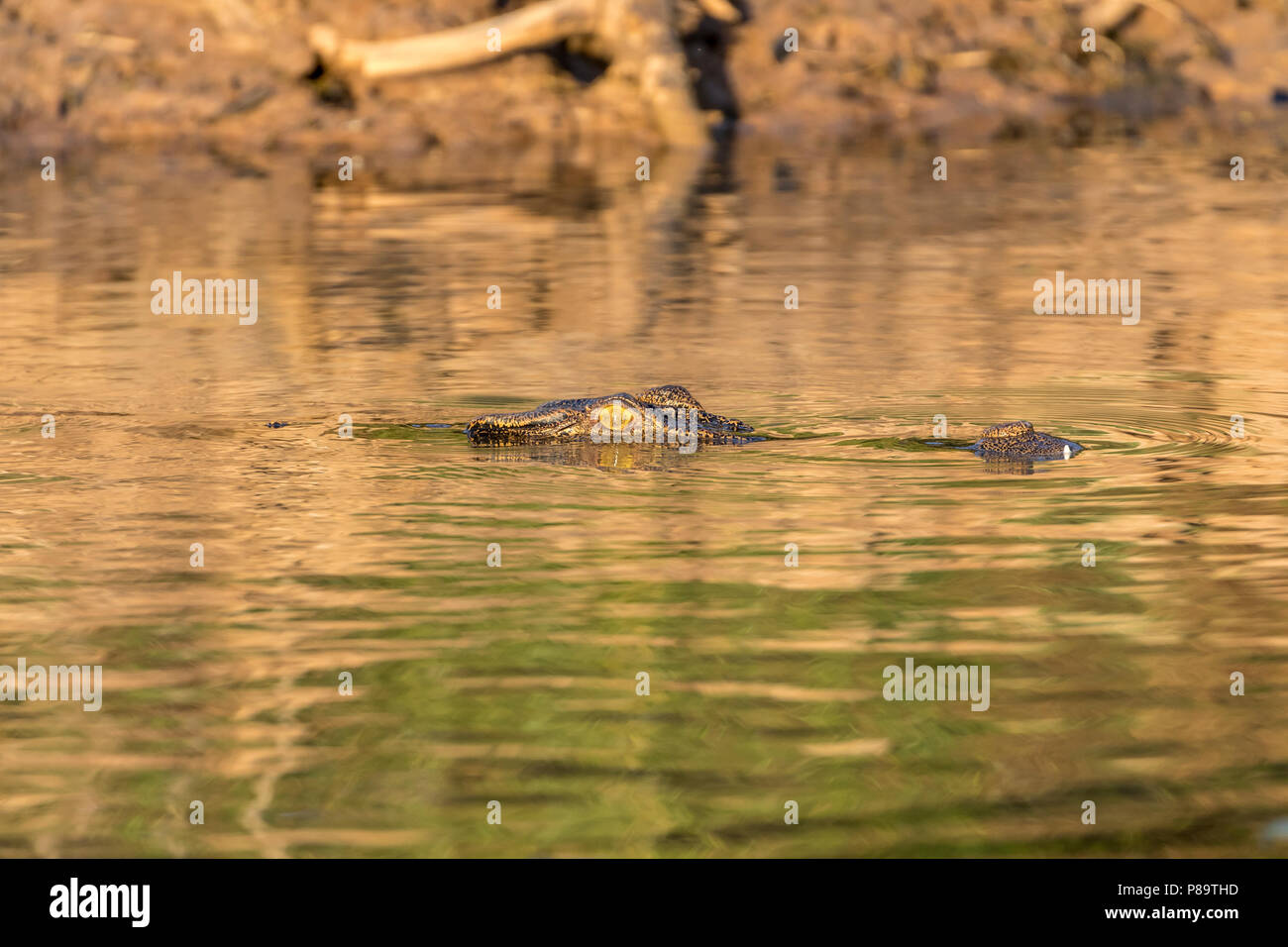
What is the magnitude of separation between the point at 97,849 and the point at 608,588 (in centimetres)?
308

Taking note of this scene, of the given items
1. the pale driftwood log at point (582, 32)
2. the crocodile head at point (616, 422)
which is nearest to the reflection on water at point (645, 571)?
the crocodile head at point (616, 422)

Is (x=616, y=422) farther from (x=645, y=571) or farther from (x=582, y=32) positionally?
(x=582, y=32)

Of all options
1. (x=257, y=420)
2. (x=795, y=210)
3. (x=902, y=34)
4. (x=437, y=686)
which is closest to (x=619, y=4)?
(x=902, y=34)

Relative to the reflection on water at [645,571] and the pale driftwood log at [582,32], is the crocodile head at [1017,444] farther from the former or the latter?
the pale driftwood log at [582,32]

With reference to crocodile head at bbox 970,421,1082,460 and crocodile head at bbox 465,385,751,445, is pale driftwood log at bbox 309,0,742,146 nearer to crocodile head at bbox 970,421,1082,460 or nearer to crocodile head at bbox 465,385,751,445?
crocodile head at bbox 465,385,751,445

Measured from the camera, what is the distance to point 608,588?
29.9 ft

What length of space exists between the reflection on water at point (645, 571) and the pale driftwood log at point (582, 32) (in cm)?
1375

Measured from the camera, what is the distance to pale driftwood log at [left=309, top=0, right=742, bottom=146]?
3291cm

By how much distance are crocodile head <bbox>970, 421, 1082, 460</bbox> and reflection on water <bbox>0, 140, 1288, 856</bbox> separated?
0.20 metres

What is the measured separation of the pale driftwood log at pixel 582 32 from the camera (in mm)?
32906

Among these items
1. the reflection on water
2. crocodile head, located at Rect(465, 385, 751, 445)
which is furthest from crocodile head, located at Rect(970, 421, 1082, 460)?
crocodile head, located at Rect(465, 385, 751, 445)

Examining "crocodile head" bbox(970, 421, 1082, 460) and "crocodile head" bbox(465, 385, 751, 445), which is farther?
"crocodile head" bbox(465, 385, 751, 445)

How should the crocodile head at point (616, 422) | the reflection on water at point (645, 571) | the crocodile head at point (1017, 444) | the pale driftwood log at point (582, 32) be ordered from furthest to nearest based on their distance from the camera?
the pale driftwood log at point (582, 32) → the crocodile head at point (616, 422) → the crocodile head at point (1017, 444) → the reflection on water at point (645, 571)

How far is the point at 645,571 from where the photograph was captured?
9406 millimetres
